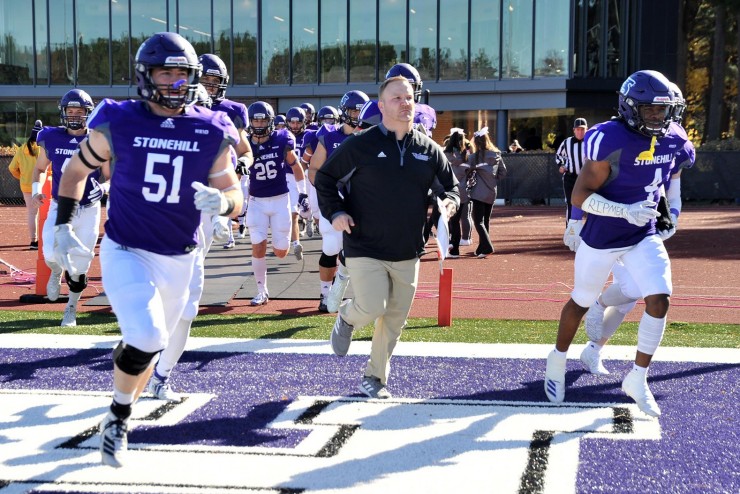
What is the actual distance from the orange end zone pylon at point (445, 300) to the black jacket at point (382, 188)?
2815 millimetres

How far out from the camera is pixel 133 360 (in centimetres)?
477

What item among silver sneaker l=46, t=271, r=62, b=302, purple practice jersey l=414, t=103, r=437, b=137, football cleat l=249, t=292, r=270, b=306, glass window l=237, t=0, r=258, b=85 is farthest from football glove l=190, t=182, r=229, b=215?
glass window l=237, t=0, r=258, b=85

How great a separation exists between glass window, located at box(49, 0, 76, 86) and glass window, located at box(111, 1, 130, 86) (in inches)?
63.0

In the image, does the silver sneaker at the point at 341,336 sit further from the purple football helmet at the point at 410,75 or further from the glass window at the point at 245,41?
the glass window at the point at 245,41

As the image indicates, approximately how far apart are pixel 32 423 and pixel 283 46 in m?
30.6

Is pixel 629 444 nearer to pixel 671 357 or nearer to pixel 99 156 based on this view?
pixel 671 357

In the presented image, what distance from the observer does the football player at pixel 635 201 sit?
Answer: 18.9 ft

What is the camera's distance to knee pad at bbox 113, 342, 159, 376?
15.6 ft

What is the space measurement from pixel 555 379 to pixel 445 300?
2.85m

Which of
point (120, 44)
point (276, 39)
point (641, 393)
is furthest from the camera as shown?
point (120, 44)

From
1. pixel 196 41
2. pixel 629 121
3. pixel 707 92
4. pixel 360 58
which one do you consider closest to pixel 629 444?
pixel 629 121

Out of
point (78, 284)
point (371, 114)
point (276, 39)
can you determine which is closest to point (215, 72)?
point (371, 114)

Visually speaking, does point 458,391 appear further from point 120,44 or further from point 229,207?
point 120,44

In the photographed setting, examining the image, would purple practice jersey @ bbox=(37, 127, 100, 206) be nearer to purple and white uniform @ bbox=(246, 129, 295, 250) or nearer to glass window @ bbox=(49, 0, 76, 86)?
purple and white uniform @ bbox=(246, 129, 295, 250)
